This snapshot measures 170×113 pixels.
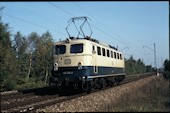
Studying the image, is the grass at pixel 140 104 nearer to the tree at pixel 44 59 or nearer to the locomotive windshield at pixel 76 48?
the locomotive windshield at pixel 76 48

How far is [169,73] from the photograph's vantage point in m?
47.1

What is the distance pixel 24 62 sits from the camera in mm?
53531

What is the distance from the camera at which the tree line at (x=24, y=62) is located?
26750 millimetres

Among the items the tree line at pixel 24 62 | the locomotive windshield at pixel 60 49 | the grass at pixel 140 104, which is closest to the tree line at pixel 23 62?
the tree line at pixel 24 62

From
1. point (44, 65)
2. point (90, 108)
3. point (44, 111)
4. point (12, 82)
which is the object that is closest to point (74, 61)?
point (90, 108)

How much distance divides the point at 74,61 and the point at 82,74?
0.93 meters

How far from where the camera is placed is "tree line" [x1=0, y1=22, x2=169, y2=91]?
26.8 m

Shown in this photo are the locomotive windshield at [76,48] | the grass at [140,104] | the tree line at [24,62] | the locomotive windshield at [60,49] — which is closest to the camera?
the grass at [140,104]

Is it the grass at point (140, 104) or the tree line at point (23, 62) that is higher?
the tree line at point (23, 62)

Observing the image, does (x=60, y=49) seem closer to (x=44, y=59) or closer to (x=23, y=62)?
(x=44, y=59)

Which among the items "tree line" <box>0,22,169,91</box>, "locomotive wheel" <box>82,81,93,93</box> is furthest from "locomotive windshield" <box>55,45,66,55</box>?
"tree line" <box>0,22,169,91</box>

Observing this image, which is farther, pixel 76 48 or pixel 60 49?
pixel 60 49

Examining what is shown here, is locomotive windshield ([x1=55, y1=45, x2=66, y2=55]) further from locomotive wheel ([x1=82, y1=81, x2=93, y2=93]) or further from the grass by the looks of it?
the grass

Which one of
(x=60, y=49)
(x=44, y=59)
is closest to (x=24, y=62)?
(x=44, y=59)
